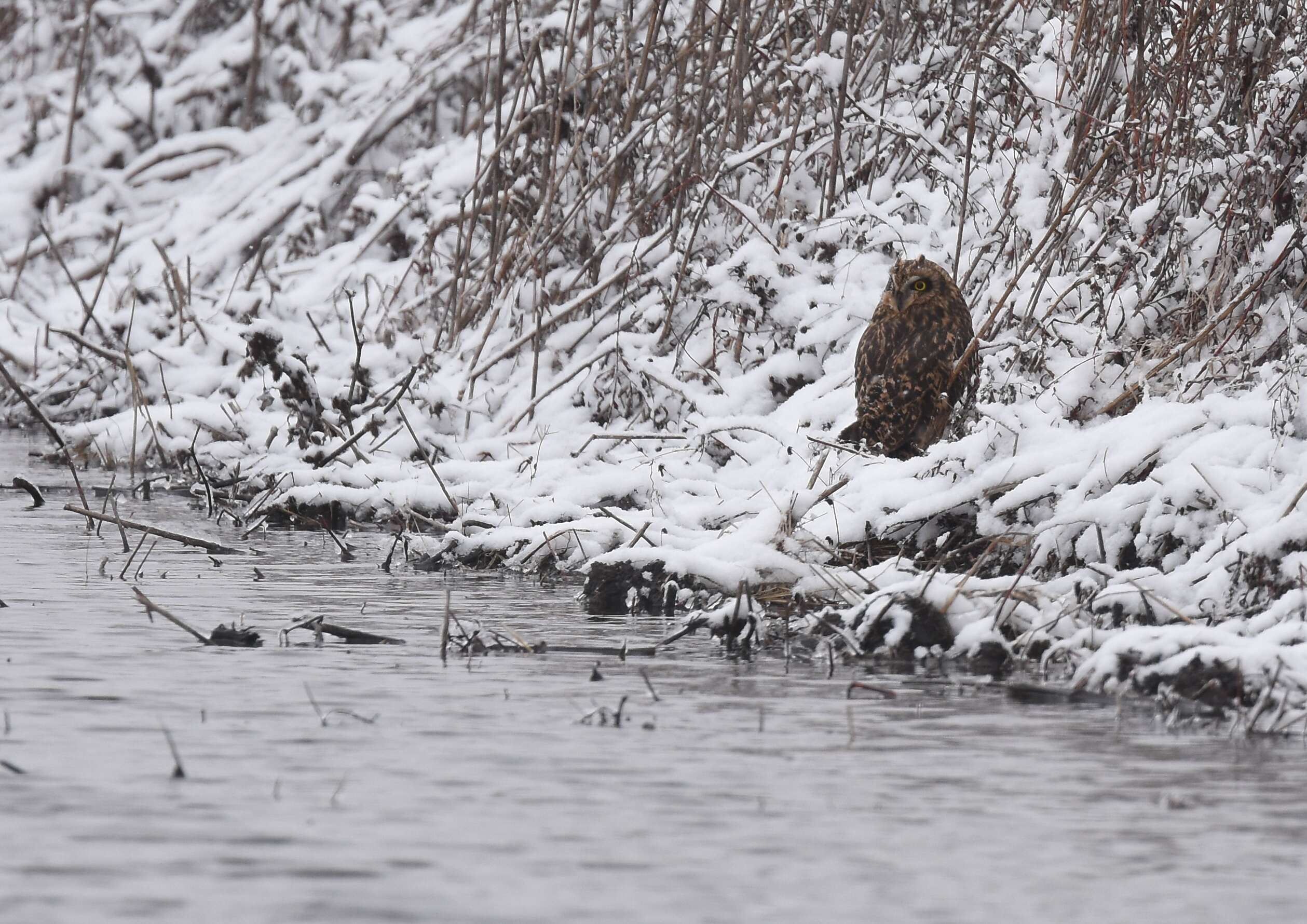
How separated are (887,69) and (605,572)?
398cm

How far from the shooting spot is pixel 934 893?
3.12 meters

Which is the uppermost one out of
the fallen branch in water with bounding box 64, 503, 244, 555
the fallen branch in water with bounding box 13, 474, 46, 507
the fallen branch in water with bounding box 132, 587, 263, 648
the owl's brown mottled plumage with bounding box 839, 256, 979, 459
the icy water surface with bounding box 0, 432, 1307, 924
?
the owl's brown mottled plumage with bounding box 839, 256, 979, 459

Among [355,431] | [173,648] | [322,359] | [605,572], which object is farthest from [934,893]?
[322,359]

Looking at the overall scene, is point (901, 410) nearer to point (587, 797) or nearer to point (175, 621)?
point (175, 621)

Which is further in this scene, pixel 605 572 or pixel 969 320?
pixel 969 320

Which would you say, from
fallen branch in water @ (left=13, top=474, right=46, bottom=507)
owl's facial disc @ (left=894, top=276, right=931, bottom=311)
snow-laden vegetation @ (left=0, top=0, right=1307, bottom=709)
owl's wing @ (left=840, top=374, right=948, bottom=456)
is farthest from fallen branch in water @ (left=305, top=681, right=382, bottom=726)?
fallen branch in water @ (left=13, top=474, right=46, bottom=507)

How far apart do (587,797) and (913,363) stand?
3881mm

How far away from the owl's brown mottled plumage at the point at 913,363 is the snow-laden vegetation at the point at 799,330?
135mm

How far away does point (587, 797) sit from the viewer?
369 centimetres

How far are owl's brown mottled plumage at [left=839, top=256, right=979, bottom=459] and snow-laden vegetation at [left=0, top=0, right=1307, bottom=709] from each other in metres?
0.13

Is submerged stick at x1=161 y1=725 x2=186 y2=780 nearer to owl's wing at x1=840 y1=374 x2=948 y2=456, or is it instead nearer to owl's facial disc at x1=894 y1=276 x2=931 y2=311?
owl's wing at x1=840 y1=374 x2=948 y2=456

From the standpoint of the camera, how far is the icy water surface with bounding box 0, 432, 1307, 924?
308 cm

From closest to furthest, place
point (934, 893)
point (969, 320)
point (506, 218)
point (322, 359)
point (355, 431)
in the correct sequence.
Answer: point (934, 893) < point (969, 320) < point (355, 431) < point (506, 218) < point (322, 359)

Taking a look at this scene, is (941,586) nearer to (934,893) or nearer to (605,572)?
(605,572)
